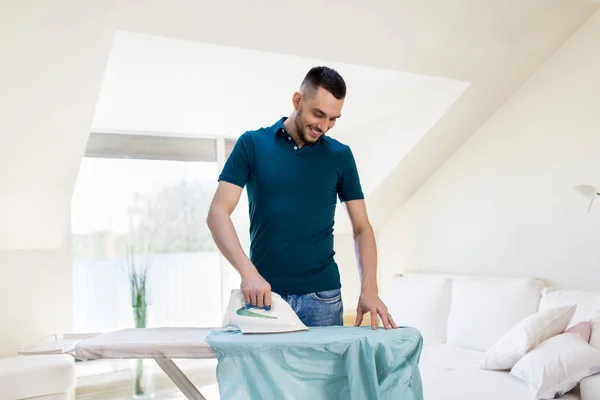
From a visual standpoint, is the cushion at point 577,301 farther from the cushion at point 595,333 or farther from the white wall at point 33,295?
the white wall at point 33,295

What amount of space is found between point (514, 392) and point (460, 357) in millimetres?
813

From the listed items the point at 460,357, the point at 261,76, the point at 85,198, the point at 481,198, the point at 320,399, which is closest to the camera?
the point at 320,399

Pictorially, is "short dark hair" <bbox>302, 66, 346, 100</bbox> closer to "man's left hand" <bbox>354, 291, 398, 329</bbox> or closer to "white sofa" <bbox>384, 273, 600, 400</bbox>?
"man's left hand" <bbox>354, 291, 398, 329</bbox>

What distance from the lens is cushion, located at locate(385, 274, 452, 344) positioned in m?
3.94

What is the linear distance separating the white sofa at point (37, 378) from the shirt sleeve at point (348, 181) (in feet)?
7.03

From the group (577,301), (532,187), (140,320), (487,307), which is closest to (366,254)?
(577,301)

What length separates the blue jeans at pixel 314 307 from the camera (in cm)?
168

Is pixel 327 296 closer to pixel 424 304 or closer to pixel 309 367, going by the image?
pixel 309 367

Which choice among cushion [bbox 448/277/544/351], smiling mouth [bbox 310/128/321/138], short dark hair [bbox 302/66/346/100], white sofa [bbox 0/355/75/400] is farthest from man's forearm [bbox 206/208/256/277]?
cushion [bbox 448/277/544/351]

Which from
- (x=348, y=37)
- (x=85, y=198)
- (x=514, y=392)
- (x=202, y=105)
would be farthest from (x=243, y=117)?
(x=514, y=392)

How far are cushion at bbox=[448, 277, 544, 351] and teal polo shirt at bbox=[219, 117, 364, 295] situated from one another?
198cm

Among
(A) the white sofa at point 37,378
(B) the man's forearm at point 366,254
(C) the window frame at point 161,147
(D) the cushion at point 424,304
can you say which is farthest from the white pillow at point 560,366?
(C) the window frame at point 161,147

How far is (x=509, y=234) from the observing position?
147 inches

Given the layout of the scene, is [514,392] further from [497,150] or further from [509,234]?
[497,150]
